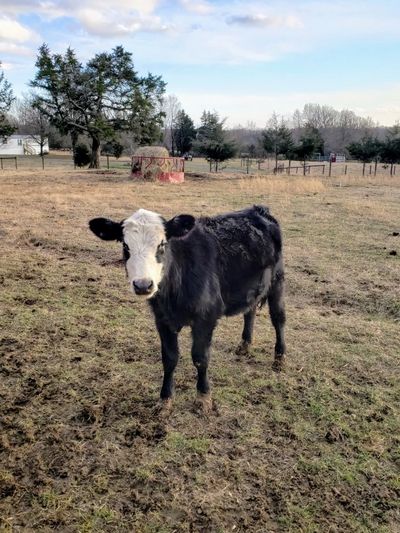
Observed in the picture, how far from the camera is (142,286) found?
9.84ft

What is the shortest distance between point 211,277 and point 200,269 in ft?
0.44

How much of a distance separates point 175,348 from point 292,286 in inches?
138

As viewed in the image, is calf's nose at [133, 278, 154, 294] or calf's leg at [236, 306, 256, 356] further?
calf's leg at [236, 306, 256, 356]

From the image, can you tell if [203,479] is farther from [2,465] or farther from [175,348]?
[2,465]

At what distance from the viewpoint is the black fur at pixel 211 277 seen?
11.7ft

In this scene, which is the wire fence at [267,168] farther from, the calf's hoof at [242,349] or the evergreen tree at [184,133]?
the calf's hoof at [242,349]

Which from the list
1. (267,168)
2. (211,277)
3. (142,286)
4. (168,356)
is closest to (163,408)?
(168,356)

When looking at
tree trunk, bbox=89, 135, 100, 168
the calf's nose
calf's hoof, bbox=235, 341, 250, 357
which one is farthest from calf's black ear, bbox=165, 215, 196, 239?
tree trunk, bbox=89, 135, 100, 168

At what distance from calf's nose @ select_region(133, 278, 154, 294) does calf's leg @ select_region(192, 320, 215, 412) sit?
0.77 m

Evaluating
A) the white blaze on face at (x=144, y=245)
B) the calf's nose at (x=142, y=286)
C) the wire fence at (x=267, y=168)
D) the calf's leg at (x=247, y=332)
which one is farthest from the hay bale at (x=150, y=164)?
the calf's nose at (x=142, y=286)

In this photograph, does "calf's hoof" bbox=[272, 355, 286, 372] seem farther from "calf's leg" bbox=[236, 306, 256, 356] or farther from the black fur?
"calf's leg" bbox=[236, 306, 256, 356]

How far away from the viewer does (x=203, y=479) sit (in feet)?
9.82

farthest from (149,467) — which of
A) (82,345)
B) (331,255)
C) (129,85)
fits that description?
(129,85)

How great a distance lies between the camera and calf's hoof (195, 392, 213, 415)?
374 centimetres
